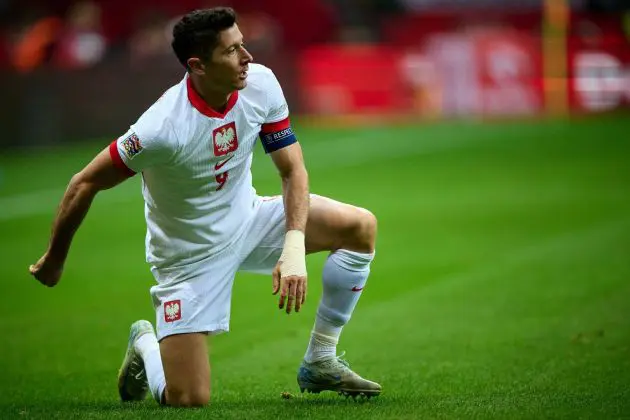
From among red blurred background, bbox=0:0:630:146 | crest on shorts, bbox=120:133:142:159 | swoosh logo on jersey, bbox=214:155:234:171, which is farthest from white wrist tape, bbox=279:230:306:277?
red blurred background, bbox=0:0:630:146

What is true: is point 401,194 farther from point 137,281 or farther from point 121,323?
point 121,323

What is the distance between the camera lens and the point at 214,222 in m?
6.31

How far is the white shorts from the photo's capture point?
6.23 m

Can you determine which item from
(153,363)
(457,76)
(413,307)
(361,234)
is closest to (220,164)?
(361,234)

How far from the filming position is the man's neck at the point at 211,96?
19.8 feet

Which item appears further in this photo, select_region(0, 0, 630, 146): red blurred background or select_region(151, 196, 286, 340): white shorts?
select_region(0, 0, 630, 146): red blurred background

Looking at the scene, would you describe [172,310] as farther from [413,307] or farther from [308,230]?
[413,307]

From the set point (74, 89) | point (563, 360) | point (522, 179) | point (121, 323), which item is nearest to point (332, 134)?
point (74, 89)

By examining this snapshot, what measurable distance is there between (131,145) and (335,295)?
1321mm

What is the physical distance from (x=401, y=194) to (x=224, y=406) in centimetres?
1004

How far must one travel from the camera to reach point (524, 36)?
28000mm

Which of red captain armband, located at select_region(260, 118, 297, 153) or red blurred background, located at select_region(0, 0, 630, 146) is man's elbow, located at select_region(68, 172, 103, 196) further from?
red blurred background, located at select_region(0, 0, 630, 146)

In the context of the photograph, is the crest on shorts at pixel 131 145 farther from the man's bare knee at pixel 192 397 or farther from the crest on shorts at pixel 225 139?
the man's bare knee at pixel 192 397

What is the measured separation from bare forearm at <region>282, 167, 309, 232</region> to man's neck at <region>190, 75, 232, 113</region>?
0.52 m
